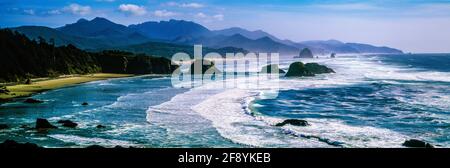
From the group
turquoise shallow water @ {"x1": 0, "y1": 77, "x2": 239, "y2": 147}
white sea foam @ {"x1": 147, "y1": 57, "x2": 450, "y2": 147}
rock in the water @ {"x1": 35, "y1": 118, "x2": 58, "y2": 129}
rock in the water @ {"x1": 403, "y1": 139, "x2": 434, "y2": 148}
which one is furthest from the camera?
rock in the water @ {"x1": 35, "y1": 118, "x2": 58, "y2": 129}

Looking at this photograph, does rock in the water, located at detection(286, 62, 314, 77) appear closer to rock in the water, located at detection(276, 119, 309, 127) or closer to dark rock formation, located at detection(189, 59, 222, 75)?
dark rock formation, located at detection(189, 59, 222, 75)

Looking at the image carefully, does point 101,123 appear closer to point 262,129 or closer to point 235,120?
point 235,120

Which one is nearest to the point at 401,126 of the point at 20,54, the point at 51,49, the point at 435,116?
the point at 435,116

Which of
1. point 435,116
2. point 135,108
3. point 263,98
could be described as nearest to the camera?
point 435,116

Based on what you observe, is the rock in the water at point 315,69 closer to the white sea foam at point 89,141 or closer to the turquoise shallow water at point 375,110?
the turquoise shallow water at point 375,110

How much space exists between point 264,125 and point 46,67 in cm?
6152

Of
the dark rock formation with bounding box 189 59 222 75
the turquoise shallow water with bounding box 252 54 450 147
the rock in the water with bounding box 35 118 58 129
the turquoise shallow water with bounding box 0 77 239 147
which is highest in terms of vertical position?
the dark rock formation with bounding box 189 59 222 75

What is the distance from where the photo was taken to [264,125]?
26.7 m

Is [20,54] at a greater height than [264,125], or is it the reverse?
[20,54]
